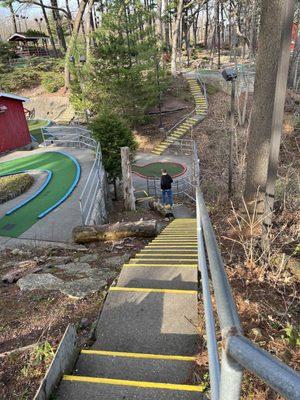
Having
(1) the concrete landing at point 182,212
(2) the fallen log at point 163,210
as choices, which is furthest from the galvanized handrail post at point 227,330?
(1) the concrete landing at point 182,212

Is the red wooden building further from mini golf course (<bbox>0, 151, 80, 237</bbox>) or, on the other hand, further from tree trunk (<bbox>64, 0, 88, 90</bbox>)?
tree trunk (<bbox>64, 0, 88, 90</bbox>)

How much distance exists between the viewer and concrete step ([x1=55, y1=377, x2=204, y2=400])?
7.04 feet

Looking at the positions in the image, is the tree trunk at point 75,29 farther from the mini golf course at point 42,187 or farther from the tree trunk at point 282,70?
the tree trunk at point 282,70

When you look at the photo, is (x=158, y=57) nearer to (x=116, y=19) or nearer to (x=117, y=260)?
(x=116, y=19)

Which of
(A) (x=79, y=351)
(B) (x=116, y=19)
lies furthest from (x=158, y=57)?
(A) (x=79, y=351)

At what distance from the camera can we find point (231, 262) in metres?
4.34

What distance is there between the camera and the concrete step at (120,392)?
7.04ft

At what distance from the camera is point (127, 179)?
39.7ft

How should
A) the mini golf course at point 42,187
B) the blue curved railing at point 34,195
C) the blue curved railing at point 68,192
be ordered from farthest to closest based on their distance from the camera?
the blue curved railing at point 34,195 → the blue curved railing at point 68,192 → the mini golf course at point 42,187

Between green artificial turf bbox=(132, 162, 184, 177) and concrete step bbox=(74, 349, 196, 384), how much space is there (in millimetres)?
16910

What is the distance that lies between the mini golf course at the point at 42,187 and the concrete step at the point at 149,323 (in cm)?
640

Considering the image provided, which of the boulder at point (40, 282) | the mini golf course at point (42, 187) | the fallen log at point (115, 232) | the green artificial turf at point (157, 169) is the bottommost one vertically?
the green artificial turf at point (157, 169)

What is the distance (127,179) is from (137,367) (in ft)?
32.3

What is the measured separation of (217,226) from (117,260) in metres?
2.25
